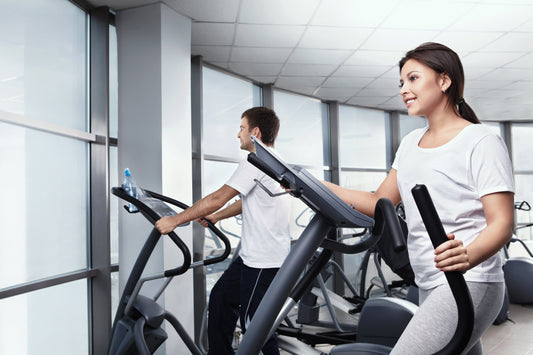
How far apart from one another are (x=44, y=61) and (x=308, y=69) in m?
2.64

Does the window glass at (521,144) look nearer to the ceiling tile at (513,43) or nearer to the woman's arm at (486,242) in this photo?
the ceiling tile at (513,43)

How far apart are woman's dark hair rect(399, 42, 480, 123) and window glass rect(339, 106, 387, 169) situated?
4.86m

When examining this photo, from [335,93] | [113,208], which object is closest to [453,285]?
[113,208]

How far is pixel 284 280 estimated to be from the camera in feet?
3.63

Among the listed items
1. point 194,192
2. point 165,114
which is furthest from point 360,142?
point 165,114

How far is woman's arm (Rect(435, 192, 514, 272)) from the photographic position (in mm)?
885

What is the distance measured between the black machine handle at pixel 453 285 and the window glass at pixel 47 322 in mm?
2160

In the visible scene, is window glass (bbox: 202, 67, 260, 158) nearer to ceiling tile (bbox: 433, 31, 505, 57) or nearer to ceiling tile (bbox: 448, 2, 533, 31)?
ceiling tile (bbox: 433, 31, 505, 57)

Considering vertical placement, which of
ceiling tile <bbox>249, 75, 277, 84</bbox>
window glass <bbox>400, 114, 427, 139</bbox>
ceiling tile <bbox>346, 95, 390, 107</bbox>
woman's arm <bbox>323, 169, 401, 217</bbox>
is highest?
ceiling tile <bbox>249, 75, 277, 84</bbox>

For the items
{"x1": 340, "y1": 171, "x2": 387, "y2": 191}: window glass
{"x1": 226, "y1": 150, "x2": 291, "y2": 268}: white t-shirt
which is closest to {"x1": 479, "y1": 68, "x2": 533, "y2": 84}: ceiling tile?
{"x1": 340, "y1": 171, "x2": 387, "y2": 191}: window glass

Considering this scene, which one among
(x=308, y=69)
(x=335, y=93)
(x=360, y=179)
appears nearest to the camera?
(x=308, y=69)

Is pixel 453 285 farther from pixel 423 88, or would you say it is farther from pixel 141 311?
pixel 141 311

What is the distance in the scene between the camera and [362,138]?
21.3 feet

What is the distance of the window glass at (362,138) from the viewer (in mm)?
6262
